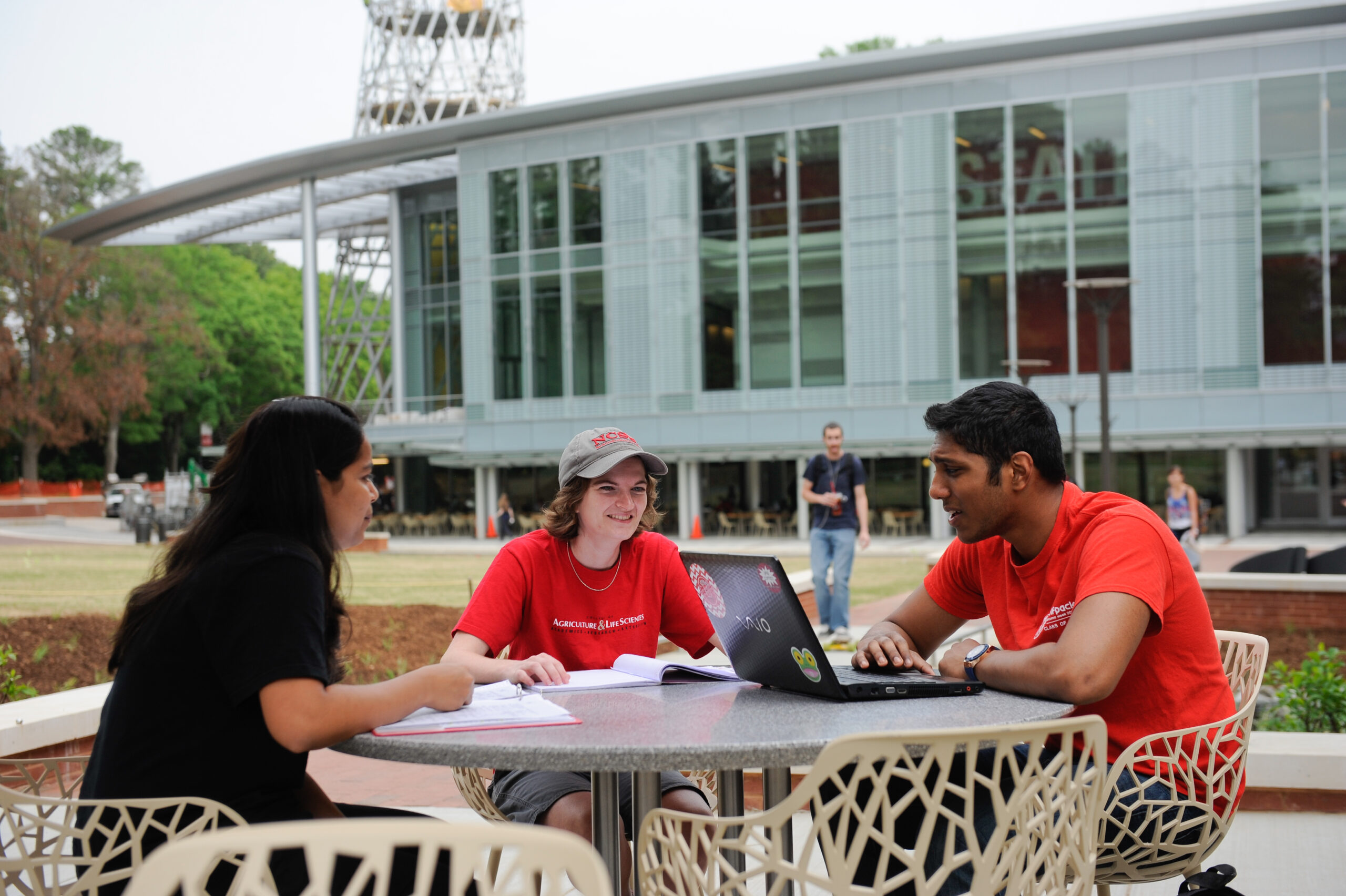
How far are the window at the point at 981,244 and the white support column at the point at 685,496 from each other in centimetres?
813

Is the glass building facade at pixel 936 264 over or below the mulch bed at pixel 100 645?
over

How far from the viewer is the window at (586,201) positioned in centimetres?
3372

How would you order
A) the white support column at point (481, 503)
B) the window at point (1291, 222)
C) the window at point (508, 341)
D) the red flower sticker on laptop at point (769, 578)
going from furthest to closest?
the white support column at point (481, 503) → the window at point (508, 341) → the window at point (1291, 222) → the red flower sticker on laptop at point (769, 578)

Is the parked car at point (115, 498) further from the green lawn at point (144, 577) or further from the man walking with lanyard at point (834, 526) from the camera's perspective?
the man walking with lanyard at point (834, 526)

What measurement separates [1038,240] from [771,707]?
28635 millimetres

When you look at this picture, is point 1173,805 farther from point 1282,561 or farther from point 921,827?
point 1282,561

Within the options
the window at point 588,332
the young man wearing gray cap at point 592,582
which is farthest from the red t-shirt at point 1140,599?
the window at point 588,332

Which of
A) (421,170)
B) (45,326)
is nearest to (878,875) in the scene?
(45,326)

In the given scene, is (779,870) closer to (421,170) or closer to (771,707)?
(771,707)

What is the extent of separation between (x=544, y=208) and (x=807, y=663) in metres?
33.3

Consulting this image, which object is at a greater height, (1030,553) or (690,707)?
(1030,553)

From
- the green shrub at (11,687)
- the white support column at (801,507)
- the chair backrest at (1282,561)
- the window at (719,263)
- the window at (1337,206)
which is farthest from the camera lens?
the window at (719,263)

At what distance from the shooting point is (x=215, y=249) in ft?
222

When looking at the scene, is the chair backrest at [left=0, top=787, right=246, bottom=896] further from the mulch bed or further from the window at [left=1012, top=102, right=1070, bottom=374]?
the window at [left=1012, top=102, right=1070, bottom=374]
